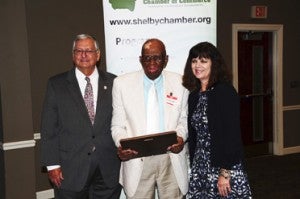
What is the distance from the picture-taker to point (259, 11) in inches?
244

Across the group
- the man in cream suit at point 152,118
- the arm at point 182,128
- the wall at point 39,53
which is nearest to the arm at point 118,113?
the man in cream suit at point 152,118

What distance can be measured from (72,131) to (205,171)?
1.00m

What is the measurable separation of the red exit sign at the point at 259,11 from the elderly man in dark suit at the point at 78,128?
425cm

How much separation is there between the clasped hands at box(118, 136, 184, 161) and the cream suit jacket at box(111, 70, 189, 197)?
0.21 ft

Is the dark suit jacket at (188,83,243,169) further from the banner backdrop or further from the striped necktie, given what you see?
the banner backdrop

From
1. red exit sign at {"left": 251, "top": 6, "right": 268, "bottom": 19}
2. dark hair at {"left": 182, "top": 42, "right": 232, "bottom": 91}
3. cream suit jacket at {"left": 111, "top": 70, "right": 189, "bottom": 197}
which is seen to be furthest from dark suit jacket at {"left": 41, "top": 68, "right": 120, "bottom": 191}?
red exit sign at {"left": 251, "top": 6, "right": 268, "bottom": 19}

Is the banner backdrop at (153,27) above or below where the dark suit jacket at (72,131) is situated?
above

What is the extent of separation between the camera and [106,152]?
266cm

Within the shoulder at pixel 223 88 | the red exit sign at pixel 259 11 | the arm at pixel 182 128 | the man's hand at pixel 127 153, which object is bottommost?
the man's hand at pixel 127 153

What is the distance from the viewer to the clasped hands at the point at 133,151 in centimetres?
237

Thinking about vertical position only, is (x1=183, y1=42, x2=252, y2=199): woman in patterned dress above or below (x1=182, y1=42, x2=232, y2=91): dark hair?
below

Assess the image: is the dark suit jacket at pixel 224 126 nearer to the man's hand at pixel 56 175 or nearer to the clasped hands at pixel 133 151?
the clasped hands at pixel 133 151

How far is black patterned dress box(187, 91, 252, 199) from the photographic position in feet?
7.80

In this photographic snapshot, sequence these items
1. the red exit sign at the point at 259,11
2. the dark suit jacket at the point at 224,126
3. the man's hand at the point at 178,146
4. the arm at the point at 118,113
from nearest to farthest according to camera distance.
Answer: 1. the dark suit jacket at the point at 224,126
2. the man's hand at the point at 178,146
3. the arm at the point at 118,113
4. the red exit sign at the point at 259,11
